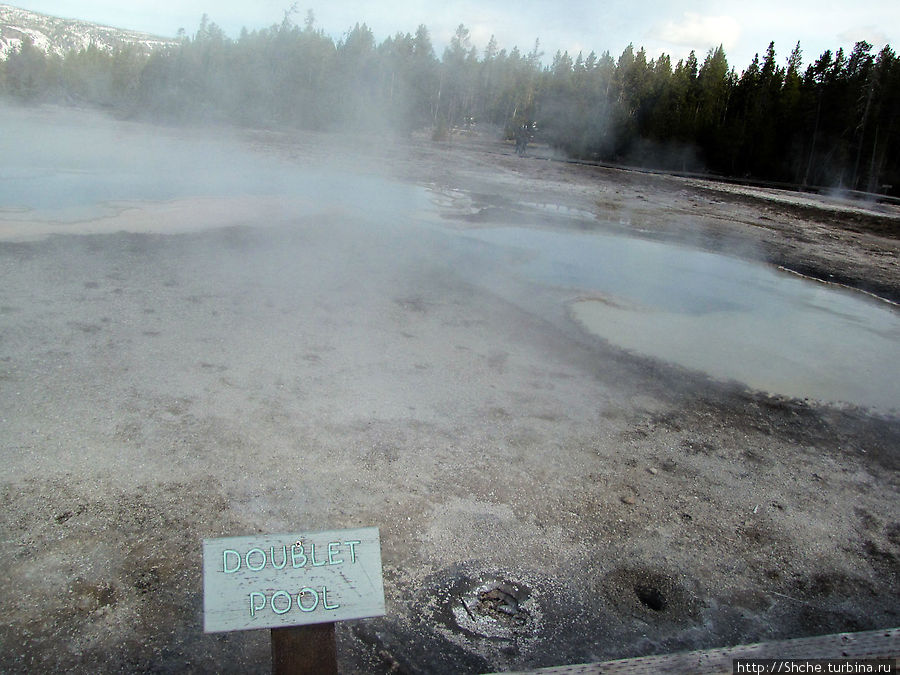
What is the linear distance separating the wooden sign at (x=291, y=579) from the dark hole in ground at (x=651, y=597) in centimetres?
132

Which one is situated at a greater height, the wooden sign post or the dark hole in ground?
the wooden sign post

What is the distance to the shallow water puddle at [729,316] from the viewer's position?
4.93 meters

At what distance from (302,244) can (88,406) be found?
3881mm

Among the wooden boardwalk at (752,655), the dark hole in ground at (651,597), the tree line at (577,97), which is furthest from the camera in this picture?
the tree line at (577,97)

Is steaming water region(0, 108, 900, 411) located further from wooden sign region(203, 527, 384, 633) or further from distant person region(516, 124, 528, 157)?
distant person region(516, 124, 528, 157)

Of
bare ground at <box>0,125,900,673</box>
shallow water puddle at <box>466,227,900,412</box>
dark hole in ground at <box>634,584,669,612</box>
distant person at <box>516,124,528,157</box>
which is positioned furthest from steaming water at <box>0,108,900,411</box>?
distant person at <box>516,124,528,157</box>

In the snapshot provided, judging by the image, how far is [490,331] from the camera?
5.09m

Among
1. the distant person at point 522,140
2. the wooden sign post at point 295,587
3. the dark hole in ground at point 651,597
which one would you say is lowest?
the dark hole in ground at point 651,597

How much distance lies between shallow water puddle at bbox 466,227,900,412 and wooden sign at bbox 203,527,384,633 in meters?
3.82

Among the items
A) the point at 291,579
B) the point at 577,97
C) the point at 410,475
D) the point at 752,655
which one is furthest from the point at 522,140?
the point at 291,579

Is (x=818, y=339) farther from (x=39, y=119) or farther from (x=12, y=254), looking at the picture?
(x=39, y=119)

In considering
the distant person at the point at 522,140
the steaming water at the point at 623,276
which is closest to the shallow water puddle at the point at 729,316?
the steaming water at the point at 623,276

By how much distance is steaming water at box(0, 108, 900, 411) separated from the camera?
5129 millimetres

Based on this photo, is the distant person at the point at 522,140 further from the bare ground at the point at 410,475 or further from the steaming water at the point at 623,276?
the bare ground at the point at 410,475
